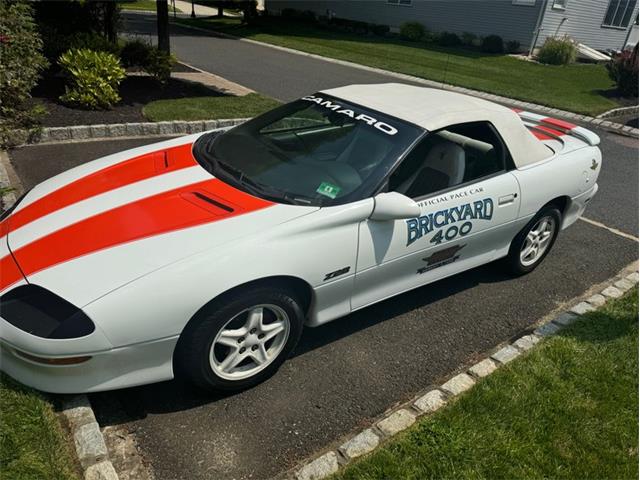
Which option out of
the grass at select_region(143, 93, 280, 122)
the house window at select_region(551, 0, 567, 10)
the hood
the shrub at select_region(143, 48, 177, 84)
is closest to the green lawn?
the house window at select_region(551, 0, 567, 10)

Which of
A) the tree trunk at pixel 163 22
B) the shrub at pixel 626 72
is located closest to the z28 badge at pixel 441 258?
the tree trunk at pixel 163 22

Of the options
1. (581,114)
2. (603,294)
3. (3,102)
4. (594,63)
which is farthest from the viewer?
(594,63)

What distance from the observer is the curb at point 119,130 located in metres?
6.34

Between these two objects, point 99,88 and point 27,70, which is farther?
point 99,88

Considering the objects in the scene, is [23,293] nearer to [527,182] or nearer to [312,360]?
[312,360]

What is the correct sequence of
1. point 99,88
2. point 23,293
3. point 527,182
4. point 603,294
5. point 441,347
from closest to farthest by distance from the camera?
point 23,293 < point 441,347 < point 527,182 < point 603,294 < point 99,88

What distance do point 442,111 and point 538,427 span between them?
214cm

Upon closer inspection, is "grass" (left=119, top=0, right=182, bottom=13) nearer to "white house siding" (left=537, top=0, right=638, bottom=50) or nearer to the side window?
"white house siding" (left=537, top=0, right=638, bottom=50)

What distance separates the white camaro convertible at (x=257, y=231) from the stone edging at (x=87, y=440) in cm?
15

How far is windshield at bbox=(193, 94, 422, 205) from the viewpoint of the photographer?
9.70ft

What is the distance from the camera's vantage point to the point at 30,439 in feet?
7.10

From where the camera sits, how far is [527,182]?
3.74 m

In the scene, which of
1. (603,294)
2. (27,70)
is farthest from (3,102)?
(603,294)

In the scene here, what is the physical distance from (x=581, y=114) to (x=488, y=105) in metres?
9.14
